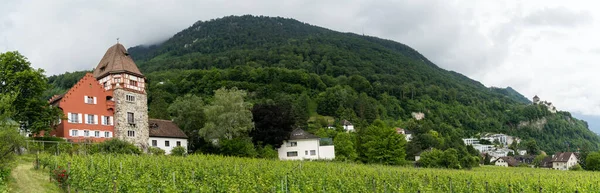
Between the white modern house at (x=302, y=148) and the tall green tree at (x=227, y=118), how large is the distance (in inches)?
371

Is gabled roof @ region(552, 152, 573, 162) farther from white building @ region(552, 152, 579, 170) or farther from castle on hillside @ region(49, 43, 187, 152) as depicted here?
castle on hillside @ region(49, 43, 187, 152)

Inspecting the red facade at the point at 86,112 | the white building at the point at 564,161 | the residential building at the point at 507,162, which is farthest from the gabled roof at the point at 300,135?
the white building at the point at 564,161

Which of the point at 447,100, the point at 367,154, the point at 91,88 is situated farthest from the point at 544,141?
the point at 91,88

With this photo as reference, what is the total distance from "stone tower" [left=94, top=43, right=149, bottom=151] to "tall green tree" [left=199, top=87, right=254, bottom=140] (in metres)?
6.50

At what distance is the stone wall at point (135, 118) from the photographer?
148ft

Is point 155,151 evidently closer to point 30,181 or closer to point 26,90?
point 26,90

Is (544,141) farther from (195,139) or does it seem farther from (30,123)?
(30,123)

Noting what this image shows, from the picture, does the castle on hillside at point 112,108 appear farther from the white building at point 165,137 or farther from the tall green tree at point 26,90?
the tall green tree at point 26,90

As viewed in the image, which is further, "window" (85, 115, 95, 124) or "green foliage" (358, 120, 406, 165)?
"green foliage" (358, 120, 406, 165)

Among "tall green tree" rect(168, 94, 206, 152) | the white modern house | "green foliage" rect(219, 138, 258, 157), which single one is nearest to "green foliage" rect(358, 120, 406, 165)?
the white modern house

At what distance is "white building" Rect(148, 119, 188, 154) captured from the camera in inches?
1876

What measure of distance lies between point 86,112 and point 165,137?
853 cm

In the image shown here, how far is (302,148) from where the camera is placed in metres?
59.5

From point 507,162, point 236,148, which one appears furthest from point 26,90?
point 507,162
